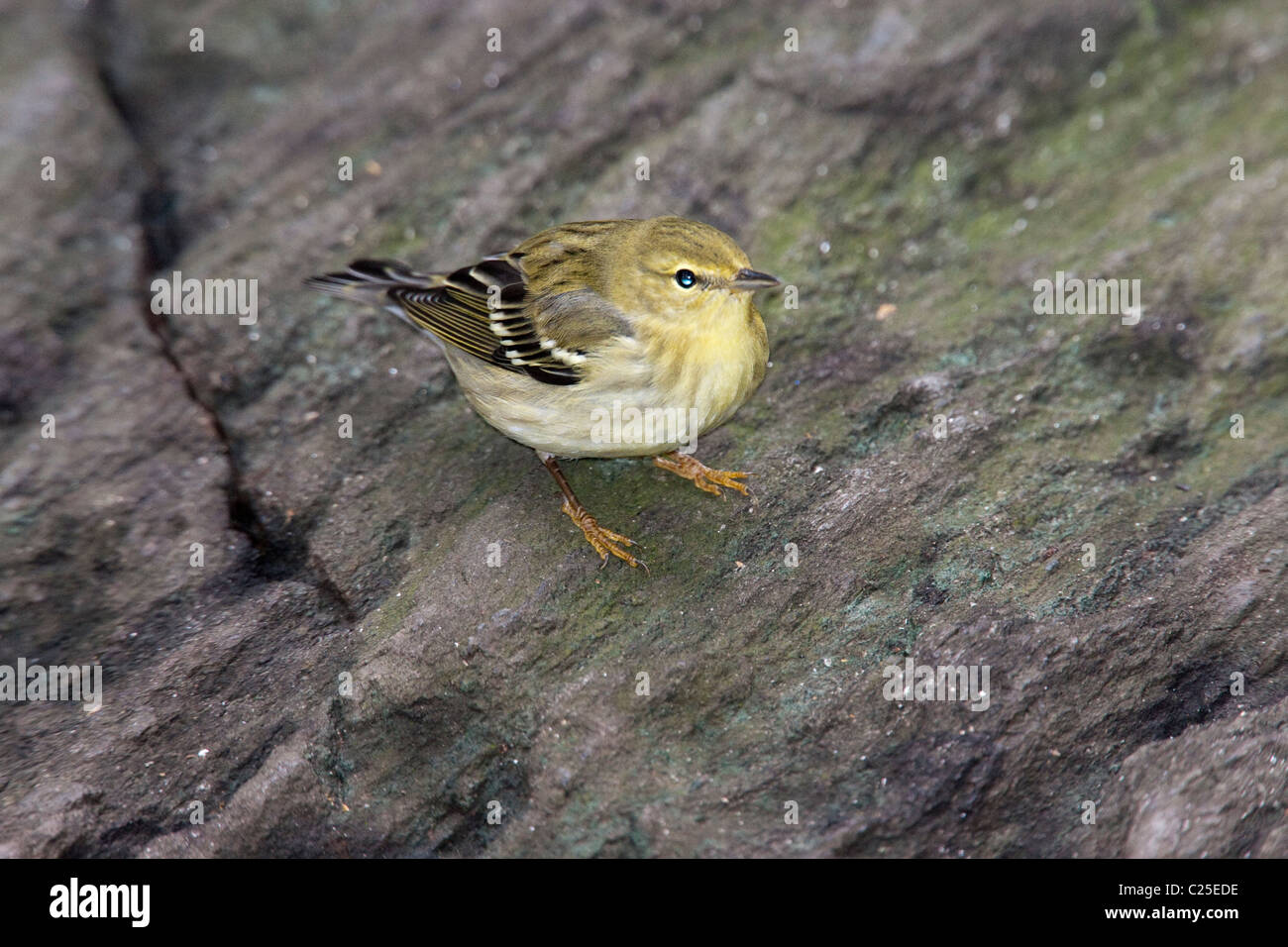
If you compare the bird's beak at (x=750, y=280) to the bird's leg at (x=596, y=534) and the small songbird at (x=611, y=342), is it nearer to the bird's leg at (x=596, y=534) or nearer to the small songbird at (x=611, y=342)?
the small songbird at (x=611, y=342)

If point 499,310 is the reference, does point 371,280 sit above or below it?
above

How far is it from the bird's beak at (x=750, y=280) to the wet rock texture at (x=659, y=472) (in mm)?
1072

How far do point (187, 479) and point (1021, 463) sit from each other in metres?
4.31

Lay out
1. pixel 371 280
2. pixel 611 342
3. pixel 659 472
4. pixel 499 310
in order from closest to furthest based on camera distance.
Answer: pixel 611 342
pixel 499 310
pixel 659 472
pixel 371 280

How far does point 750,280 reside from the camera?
16.0ft

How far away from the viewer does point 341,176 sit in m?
7.48

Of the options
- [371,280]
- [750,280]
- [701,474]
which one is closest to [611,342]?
[750,280]

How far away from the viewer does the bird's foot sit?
518cm

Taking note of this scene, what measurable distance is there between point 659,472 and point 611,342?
892 millimetres

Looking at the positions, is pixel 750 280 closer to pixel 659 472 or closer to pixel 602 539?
pixel 659 472

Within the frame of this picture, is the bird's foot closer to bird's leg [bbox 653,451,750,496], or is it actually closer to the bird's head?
bird's leg [bbox 653,451,750,496]

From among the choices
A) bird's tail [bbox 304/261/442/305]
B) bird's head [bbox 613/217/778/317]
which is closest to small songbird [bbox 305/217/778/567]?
bird's head [bbox 613/217/778/317]
